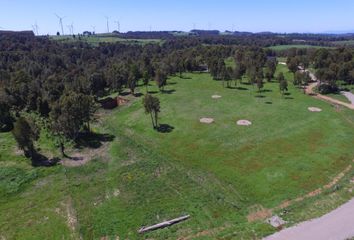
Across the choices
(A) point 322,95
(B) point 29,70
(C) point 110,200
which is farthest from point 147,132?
(B) point 29,70

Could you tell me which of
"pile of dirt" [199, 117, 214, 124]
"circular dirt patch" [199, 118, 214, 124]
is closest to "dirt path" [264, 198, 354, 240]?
"pile of dirt" [199, 117, 214, 124]

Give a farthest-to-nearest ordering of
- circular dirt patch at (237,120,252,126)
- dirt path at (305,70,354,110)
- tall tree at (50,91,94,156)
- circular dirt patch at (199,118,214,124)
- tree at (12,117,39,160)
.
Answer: dirt path at (305,70,354,110), circular dirt patch at (199,118,214,124), circular dirt patch at (237,120,252,126), tall tree at (50,91,94,156), tree at (12,117,39,160)

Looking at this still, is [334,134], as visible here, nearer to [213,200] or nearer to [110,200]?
[213,200]

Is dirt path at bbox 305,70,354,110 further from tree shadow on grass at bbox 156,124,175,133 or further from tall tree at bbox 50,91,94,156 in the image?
tall tree at bbox 50,91,94,156

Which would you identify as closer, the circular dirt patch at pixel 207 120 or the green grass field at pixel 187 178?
the green grass field at pixel 187 178

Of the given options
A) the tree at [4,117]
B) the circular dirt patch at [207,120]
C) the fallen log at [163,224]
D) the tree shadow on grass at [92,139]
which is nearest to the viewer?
the fallen log at [163,224]

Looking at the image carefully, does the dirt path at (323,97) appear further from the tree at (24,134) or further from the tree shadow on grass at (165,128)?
the tree at (24,134)

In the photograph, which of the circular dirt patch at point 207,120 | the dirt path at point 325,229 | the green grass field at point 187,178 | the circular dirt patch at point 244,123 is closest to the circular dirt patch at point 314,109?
the green grass field at point 187,178
